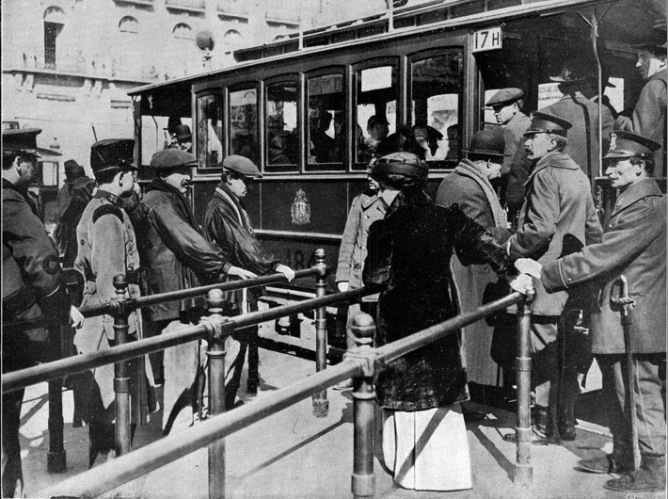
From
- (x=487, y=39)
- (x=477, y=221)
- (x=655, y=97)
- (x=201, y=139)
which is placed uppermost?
(x=487, y=39)

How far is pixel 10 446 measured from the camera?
9.27 ft

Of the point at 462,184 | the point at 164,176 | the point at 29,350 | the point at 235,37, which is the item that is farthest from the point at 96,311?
the point at 235,37

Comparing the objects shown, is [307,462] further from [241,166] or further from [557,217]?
[241,166]

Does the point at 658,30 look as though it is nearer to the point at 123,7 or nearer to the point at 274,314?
the point at 274,314

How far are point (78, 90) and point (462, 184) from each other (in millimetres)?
4912

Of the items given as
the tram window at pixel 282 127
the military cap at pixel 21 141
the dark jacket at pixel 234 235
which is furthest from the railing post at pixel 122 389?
the tram window at pixel 282 127

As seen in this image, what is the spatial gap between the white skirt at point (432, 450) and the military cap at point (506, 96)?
8.17ft

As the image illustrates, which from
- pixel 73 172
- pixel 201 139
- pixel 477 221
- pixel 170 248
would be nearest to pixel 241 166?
pixel 170 248

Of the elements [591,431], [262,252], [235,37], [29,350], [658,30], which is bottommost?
[591,431]

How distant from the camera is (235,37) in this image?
6.79 meters

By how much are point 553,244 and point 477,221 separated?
1.71 feet

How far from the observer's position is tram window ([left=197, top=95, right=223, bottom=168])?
23.3ft

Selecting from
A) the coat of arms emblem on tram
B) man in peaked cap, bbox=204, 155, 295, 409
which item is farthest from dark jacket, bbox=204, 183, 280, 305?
the coat of arms emblem on tram

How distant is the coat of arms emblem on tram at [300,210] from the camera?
590cm
